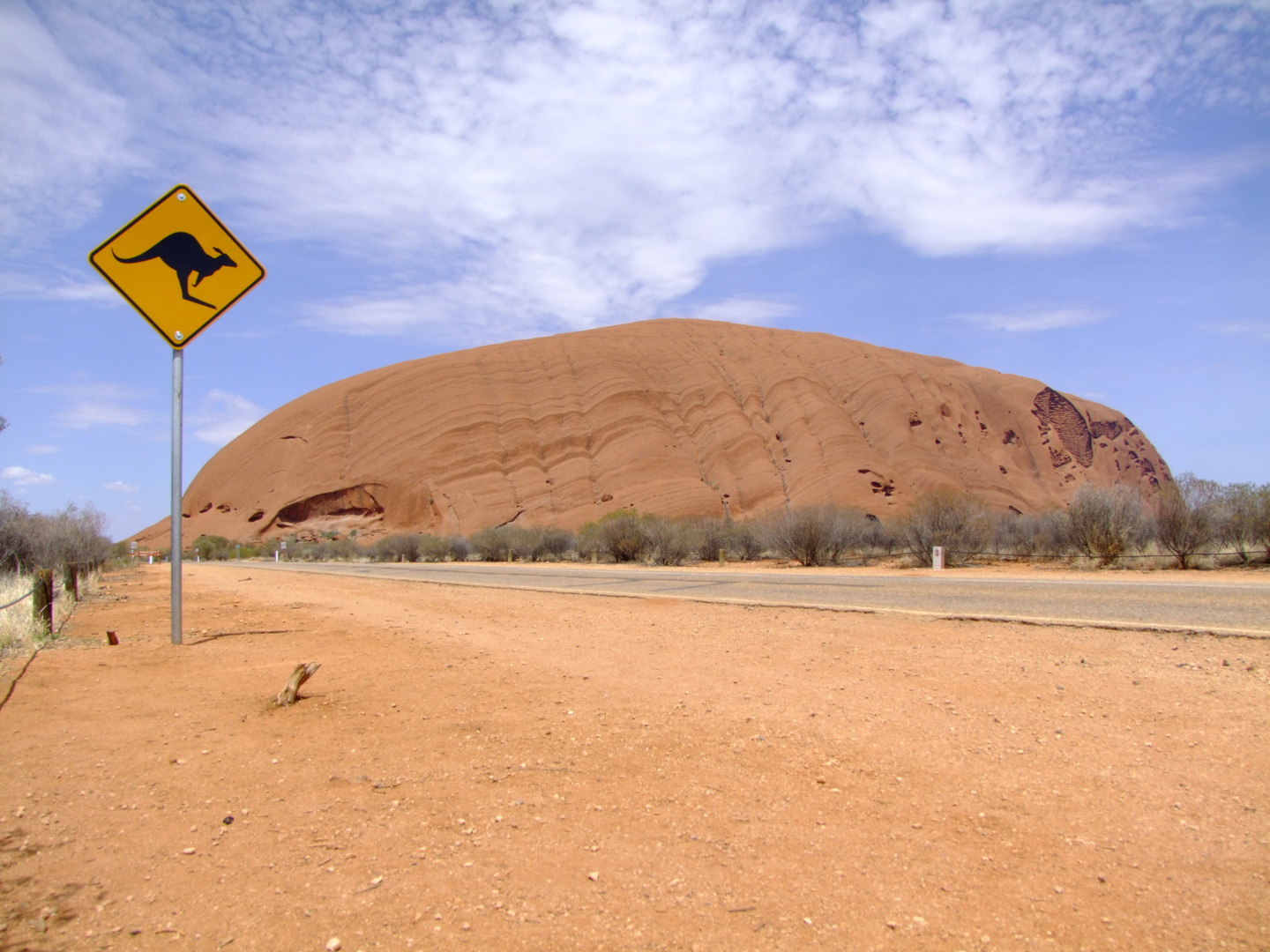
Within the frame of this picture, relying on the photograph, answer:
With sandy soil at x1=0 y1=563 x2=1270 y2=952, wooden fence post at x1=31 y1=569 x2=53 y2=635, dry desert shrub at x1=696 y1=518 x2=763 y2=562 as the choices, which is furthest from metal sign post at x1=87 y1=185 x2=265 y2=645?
dry desert shrub at x1=696 y1=518 x2=763 y2=562

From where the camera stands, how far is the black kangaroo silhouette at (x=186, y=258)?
7.98 m

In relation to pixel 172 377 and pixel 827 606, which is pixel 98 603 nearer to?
pixel 172 377

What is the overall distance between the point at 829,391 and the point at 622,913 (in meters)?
71.4

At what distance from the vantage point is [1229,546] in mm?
21125

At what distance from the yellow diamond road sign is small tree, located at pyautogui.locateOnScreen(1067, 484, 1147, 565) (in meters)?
23.6

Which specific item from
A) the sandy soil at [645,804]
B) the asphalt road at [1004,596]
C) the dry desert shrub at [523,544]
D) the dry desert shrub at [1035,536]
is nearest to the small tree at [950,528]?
the dry desert shrub at [1035,536]

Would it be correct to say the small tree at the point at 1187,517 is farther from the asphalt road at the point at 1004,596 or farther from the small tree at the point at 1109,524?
the asphalt road at the point at 1004,596

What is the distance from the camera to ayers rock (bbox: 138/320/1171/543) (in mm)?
61156

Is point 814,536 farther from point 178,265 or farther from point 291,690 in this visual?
point 291,690

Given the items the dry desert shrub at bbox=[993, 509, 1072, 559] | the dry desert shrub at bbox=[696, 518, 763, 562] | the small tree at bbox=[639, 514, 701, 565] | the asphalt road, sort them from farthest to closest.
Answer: the dry desert shrub at bbox=[696, 518, 763, 562]
the small tree at bbox=[639, 514, 701, 565]
the dry desert shrub at bbox=[993, 509, 1072, 559]
the asphalt road

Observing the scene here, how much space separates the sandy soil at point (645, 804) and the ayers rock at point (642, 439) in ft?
166

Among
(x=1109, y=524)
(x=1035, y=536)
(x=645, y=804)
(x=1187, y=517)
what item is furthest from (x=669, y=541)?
(x=645, y=804)

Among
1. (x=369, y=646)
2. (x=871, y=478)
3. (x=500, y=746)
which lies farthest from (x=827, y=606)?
(x=871, y=478)

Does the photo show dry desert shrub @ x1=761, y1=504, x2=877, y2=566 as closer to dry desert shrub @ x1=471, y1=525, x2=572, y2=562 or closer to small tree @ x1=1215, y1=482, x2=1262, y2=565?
small tree @ x1=1215, y1=482, x2=1262, y2=565
